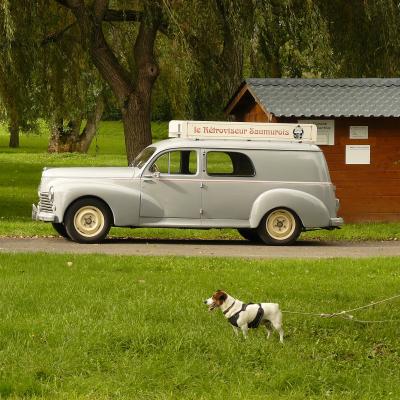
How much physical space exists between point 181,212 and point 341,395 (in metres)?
12.0

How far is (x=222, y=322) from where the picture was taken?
1002 cm

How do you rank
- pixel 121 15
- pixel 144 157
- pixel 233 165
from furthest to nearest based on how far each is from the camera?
pixel 121 15 → pixel 233 165 → pixel 144 157

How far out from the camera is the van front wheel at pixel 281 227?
1991 centimetres

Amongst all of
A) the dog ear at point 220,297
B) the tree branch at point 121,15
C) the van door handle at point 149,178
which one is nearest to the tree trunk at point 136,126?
the tree branch at point 121,15

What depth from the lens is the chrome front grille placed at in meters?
19.5

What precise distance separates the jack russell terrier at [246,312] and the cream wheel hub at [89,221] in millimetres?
10387

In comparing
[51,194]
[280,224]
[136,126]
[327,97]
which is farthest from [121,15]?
[280,224]

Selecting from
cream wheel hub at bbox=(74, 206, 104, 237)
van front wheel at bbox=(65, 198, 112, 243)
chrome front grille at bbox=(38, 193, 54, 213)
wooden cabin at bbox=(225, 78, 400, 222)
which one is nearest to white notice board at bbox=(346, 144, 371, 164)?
wooden cabin at bbox=(225, 78, 400, 222)

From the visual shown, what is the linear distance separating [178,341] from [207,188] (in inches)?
425

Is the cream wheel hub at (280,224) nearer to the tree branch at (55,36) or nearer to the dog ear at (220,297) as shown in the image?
the tree branch at (55,36)

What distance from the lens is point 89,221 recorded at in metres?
19.4

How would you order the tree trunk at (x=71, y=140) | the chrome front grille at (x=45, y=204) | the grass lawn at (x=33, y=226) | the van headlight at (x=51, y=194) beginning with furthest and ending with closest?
1. the tree trunk at (x=71, y=140)
2. the grass lawn at (x=33, y=226)
3. the chrome front grille at (x=45, y=204)
4. the van headlight at (x=51, y=194)

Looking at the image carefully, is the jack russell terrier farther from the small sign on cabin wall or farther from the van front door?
the small sign on cabin wall

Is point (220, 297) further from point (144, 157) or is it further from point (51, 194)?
point (144, 157)
